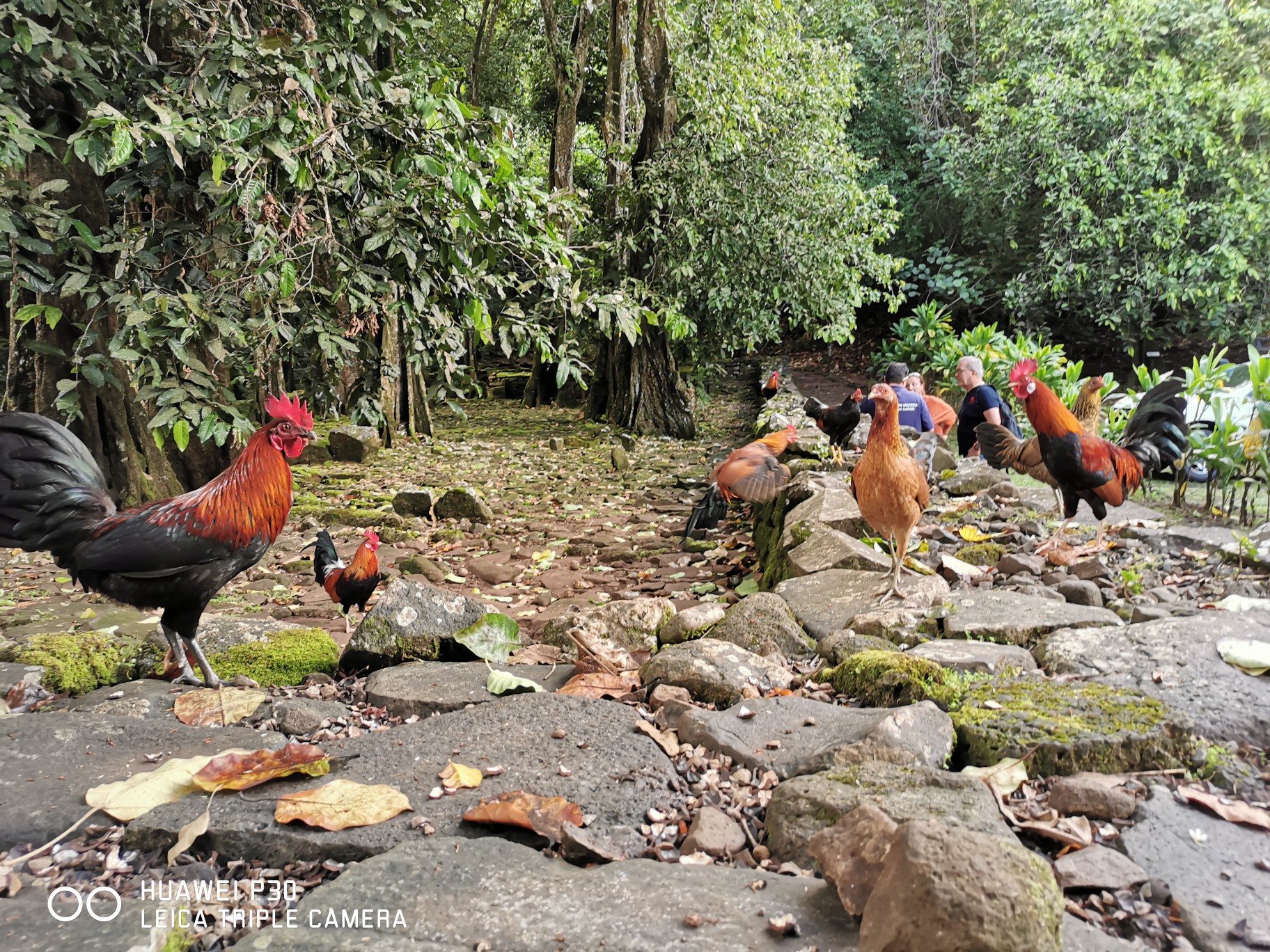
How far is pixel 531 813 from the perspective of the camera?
2078mm

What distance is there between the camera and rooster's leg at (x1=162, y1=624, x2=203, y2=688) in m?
3.26

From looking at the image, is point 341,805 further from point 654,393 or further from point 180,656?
point 654,393

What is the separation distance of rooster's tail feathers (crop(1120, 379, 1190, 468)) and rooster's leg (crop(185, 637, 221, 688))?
4.98m

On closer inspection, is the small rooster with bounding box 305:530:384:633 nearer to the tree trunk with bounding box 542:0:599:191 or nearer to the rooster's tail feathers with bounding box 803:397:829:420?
the rooster's tail feathers with bounding box 803:397:829:420

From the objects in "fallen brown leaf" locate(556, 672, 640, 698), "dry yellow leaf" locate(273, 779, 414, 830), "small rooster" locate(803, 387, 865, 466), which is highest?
"small rooster" locate(803, 387, 865, 466)

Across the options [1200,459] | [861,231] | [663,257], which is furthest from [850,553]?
[861,231]

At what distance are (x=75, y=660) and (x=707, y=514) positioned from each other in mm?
5242

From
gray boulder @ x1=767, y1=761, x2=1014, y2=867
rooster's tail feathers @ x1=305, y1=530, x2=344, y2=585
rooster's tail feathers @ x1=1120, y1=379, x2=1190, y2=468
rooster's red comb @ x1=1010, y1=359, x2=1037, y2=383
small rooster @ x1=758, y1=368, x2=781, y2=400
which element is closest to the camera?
gray boulder @ x1=767, y1=761, x2=1014, y2=867

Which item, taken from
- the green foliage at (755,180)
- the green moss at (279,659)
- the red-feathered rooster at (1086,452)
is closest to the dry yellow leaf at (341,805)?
the green moss at (279,659)

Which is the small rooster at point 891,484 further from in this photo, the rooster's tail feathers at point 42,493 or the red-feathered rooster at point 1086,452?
the rooster's tail feathers at point 42,493

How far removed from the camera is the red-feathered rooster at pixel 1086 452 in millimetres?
4590

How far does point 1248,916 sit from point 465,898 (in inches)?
62.6

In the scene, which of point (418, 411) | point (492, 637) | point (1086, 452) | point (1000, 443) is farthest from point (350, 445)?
point (1086, 452)

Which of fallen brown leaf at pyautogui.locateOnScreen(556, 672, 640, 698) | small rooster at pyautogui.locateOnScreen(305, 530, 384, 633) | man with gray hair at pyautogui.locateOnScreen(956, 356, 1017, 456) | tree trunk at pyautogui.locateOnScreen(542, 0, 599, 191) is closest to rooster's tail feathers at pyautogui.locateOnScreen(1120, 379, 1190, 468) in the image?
man with gray hair at pyautogui.locateOnScreen(956, 356, 1017, 456)
